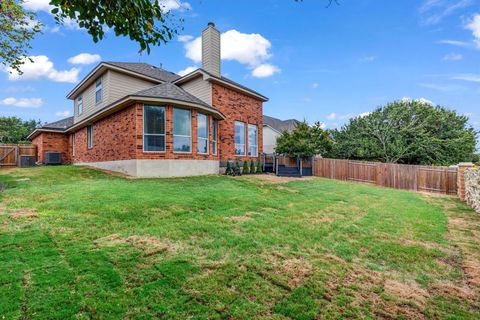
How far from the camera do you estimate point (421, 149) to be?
853 inches

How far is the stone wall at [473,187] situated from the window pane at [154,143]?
12.3 m

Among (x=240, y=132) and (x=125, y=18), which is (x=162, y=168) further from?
(x=125, y=18)

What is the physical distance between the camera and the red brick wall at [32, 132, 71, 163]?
2025 cm

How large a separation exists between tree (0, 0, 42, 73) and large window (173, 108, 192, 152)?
6244 millimetres

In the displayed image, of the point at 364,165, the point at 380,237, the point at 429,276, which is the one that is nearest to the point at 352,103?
the point at 364,165

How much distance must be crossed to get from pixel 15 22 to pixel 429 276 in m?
14.4

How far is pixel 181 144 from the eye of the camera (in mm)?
12305

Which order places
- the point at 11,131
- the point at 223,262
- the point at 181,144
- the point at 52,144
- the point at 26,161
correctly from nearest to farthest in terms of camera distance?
the point at 223,262 < the point at 181,144 < the point at 26,161 < the point at 52,144 < the point at 11,131

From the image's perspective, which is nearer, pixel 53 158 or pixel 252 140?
pixel 252 140

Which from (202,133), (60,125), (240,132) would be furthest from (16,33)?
(60,125)

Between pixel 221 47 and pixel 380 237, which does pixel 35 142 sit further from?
pixel 380 237

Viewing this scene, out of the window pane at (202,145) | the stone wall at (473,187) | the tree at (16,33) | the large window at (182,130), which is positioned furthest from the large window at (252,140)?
the tree at (16,33)

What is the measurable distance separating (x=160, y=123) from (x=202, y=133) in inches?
91.9

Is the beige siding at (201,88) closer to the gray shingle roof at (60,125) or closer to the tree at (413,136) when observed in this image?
the gray shingle roof at (60,125)
